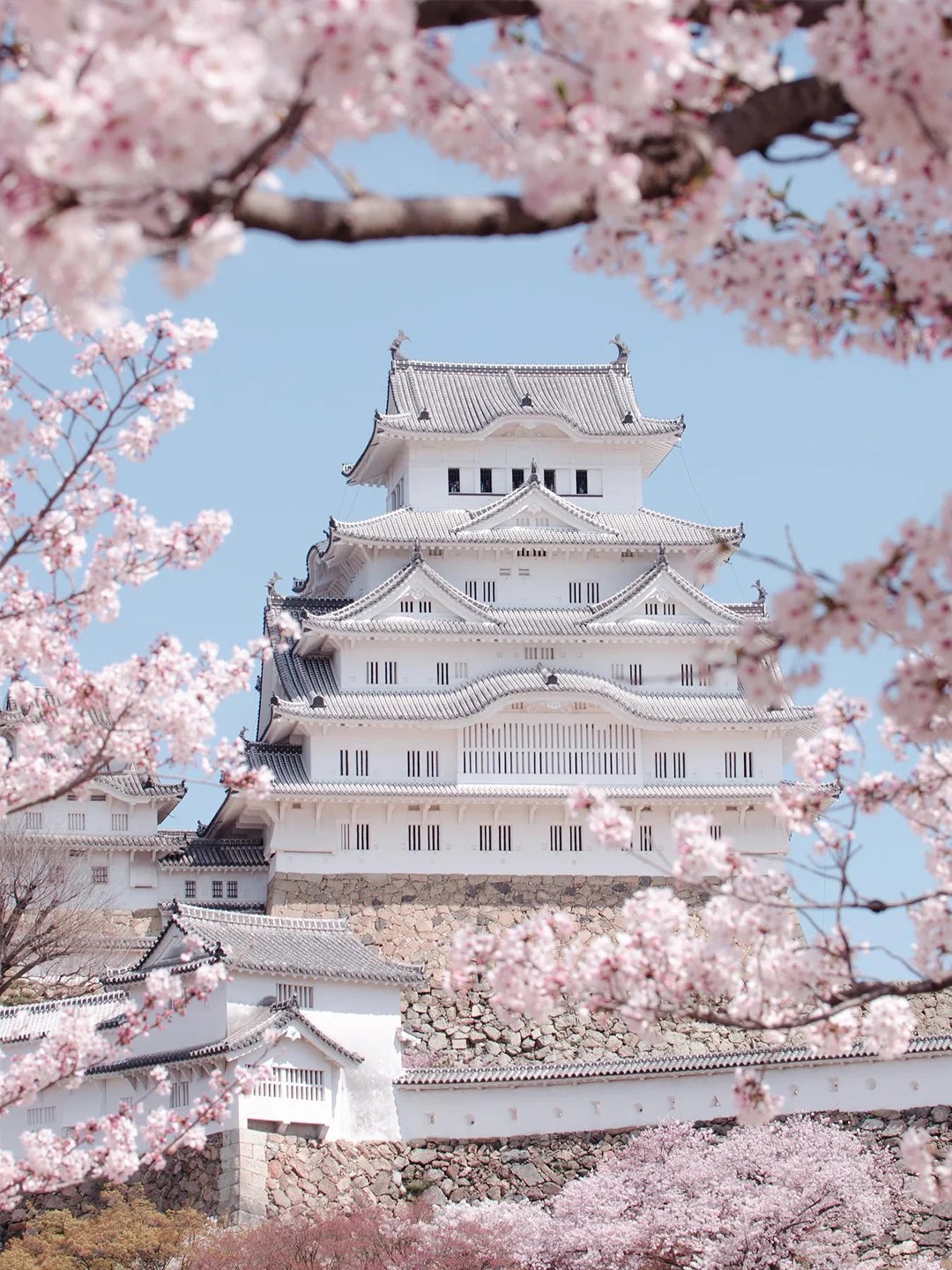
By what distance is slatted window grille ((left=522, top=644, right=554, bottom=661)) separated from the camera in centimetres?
3847

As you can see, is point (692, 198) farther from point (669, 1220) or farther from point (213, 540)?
point (669, 1220)

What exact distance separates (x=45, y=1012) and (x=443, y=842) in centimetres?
863

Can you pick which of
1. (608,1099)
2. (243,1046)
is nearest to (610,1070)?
(608,1099)

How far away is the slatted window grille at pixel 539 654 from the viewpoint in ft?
126

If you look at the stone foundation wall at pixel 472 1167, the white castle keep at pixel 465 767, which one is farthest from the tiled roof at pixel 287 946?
the stone foundation wall at pixel 472 1167

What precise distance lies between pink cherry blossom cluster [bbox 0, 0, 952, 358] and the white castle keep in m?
23.2

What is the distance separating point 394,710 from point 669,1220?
13819mm

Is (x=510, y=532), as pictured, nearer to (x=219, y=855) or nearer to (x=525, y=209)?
(x=219, y=855)

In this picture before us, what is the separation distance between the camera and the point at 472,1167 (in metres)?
28.3

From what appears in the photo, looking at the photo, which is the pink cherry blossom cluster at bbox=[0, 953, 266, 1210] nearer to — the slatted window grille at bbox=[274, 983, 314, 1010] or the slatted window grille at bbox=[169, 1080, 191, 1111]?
the slatted window grille at bbox=[169, 1080, 191, 1111]

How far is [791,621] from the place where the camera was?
5969mm

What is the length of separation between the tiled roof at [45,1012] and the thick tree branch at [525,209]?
24473 millimetres

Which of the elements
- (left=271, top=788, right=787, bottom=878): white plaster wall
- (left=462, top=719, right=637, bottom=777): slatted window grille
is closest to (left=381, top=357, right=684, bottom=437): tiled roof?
(left=462, top=719, right=637, bottom=777): slatted window grille

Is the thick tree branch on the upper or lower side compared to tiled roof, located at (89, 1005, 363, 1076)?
lower
